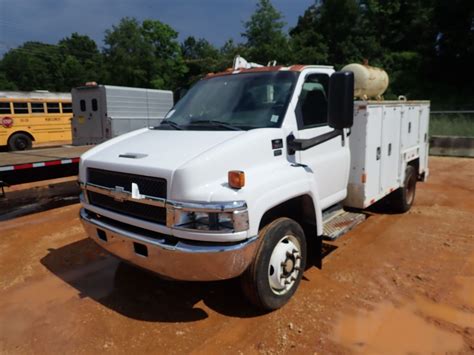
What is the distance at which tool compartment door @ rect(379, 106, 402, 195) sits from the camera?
5.29 m

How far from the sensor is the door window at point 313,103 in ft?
12.5

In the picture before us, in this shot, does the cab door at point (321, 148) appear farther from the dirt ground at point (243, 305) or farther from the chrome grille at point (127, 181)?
the chrome grille at point (127, 181)

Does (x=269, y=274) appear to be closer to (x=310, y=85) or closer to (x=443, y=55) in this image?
(x=310, y=85)

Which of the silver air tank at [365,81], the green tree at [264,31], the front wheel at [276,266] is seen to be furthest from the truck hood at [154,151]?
the green tree at [264,31]

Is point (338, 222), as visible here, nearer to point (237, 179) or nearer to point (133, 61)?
point (237, 179)

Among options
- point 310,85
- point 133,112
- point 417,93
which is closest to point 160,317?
point 310,85

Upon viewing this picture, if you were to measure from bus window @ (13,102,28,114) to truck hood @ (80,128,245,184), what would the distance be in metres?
16.2

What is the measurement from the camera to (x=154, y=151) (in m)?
3.33

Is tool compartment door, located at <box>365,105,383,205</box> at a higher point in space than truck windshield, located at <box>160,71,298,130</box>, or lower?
lower

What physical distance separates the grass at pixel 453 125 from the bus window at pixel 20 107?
17.8 meters

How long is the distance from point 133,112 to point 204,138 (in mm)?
10784

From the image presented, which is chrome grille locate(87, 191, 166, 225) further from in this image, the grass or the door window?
the grass

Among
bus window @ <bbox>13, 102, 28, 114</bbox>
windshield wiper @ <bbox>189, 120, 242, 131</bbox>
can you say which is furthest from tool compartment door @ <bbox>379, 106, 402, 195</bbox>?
bus window @ <bbox>13, 102, 28, 114</bbox>

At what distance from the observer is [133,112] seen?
13469 mm
